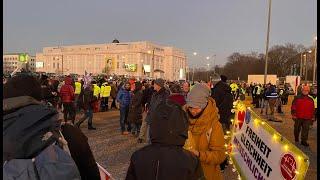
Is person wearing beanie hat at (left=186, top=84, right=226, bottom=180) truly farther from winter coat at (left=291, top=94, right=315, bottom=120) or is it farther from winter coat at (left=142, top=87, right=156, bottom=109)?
winter coat at (left=142, top=87, right=156, bottom=109)

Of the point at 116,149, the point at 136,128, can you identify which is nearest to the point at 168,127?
the point at 116,149

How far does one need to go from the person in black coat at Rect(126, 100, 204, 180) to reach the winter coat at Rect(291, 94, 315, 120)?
9.84 metres

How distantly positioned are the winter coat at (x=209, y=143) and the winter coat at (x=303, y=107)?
850 centimetres

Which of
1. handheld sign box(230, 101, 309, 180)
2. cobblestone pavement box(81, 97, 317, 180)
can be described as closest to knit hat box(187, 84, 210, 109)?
handheld sign box(230, 101, 309, 180)

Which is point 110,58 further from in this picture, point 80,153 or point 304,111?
point 80,153

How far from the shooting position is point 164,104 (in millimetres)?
2924

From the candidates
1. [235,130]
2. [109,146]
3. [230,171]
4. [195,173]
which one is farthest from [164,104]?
[109,146]

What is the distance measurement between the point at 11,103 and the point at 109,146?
915 cm

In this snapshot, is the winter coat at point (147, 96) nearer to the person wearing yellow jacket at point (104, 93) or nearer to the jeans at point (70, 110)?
the jeans at point (70, 110)

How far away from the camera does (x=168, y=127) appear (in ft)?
9.14

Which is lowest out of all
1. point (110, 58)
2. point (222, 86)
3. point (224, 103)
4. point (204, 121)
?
point (224, 103)

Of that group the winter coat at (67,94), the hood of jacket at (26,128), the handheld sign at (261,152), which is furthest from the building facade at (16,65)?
the handheld sign at (261,152)

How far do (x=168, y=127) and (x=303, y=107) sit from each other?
32.8 ft

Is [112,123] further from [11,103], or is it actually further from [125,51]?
[125,51]
